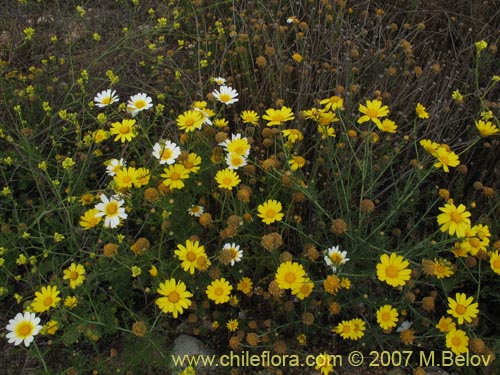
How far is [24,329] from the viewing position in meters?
1.77

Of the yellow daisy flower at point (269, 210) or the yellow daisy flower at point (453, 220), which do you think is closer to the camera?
the yellow daisy flower at point (453, 220)

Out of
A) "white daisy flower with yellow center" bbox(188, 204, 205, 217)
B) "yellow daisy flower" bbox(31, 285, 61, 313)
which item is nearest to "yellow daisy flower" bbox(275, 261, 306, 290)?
"white daisy flower with yellow center" bbox(188, 204, 205, 217)

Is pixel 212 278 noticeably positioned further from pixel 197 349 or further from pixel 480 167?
pixel 480 167

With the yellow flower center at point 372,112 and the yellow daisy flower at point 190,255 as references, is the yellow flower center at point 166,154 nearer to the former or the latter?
the yellow daisy flower at point 190,255

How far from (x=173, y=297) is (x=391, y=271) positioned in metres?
0.85

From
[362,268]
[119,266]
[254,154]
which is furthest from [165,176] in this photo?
[362,268]

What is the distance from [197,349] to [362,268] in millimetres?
824

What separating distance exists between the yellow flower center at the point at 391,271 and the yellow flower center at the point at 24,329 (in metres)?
1.38

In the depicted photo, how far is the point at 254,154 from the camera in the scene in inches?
97.7

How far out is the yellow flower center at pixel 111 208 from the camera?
1885 millimetres

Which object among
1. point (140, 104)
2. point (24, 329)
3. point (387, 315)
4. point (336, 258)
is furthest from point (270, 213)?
point (24, 329)

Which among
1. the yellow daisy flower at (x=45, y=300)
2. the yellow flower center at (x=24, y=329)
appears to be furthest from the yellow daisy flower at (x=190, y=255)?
the yellow flower center at (x=24, y=329)

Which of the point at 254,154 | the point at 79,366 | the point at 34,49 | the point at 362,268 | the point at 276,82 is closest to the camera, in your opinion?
the point at 79,366

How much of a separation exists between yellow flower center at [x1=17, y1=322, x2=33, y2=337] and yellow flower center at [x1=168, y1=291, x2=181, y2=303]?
54cm
